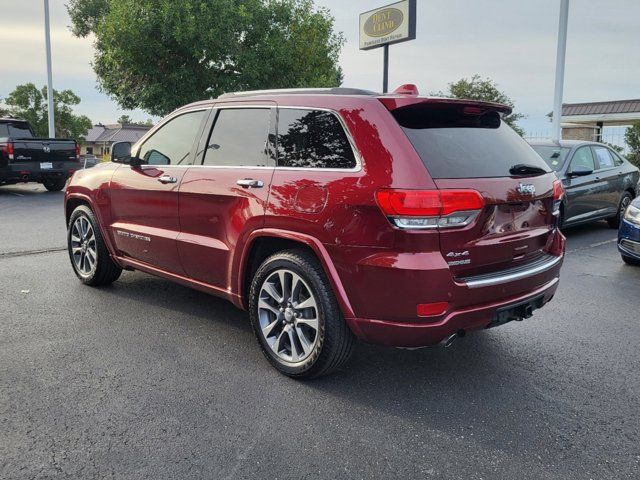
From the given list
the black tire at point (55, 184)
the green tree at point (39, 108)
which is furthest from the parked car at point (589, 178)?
the green tree at point (39, 108)

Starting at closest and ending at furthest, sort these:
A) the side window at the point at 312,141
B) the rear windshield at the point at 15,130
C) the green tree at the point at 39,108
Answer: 1. the side window at the point at 312,141
2. the rear windshield at the point at 15,130
3. the green tree at the point at 39,108

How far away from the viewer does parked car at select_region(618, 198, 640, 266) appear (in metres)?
6.64

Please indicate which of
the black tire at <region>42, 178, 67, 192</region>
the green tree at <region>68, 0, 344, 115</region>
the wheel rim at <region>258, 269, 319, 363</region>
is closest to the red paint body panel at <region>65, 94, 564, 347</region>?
the wheel rim at <region>258, 269, 319, 363</region>

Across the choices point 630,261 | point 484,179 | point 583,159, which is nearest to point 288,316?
point 484,179

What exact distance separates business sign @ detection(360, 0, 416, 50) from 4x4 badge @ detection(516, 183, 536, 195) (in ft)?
39.1

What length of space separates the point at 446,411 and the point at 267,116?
2203 mm

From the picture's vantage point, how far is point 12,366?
3680 millimetres

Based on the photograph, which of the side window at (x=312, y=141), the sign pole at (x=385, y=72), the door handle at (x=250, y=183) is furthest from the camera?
the sign pole at (x=385, y=72)

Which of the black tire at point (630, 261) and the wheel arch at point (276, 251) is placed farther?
the black tire at point (630, 261)

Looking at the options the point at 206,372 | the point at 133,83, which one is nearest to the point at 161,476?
the point at 206,372

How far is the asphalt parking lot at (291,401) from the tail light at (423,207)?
42.4 inches

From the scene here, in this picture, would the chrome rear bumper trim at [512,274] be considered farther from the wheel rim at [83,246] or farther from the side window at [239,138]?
the wheel rim at [83,246]

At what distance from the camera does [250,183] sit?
145 inches

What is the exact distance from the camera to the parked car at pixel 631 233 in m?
6.64
